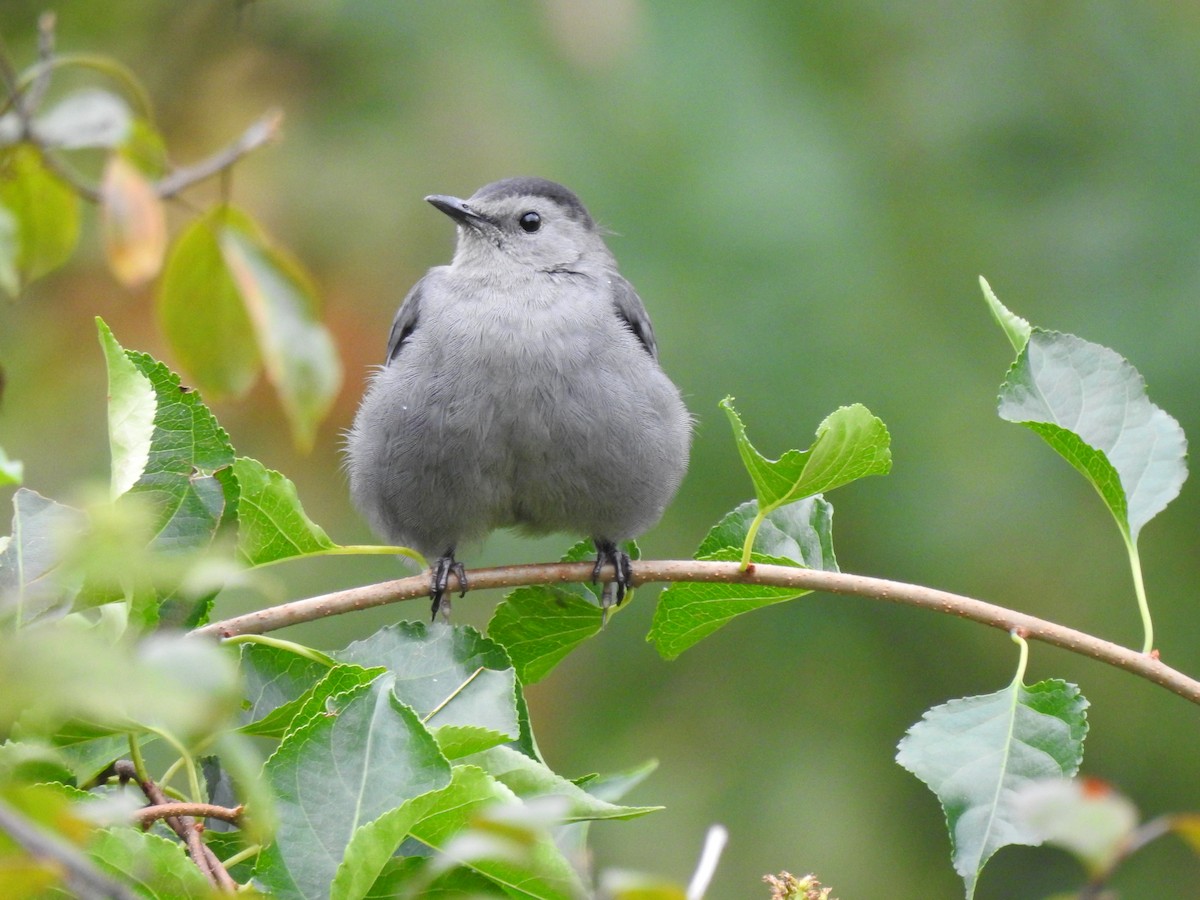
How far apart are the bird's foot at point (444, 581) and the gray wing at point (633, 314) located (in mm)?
911

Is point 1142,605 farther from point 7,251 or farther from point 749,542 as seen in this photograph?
point 7,251

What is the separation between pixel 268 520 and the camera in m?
2.30

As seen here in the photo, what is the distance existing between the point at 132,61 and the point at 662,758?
3.81 metres

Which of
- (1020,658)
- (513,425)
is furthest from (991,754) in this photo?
(513,425)

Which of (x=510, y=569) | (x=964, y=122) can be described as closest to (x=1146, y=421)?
(x=510, y=569)

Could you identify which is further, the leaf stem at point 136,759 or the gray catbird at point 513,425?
the gray catbird at point 513,425

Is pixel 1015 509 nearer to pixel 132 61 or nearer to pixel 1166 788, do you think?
pixel 1166 788

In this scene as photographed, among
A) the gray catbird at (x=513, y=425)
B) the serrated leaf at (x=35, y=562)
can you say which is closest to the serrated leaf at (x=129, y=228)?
the serrated leaf at (x=35, y=562)

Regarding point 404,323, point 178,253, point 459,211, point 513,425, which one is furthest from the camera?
point 459,211

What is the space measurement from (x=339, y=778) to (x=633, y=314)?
9.25ft

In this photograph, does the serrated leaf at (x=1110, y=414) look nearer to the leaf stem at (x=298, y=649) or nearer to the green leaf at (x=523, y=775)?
the green leaf at (x=523, y=775)

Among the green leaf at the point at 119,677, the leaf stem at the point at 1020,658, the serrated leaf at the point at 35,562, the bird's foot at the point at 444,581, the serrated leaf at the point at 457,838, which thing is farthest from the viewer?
the bird's foot at the point at 444,581

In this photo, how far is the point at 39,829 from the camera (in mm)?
1023

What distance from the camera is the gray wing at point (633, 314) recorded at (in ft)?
14.4
